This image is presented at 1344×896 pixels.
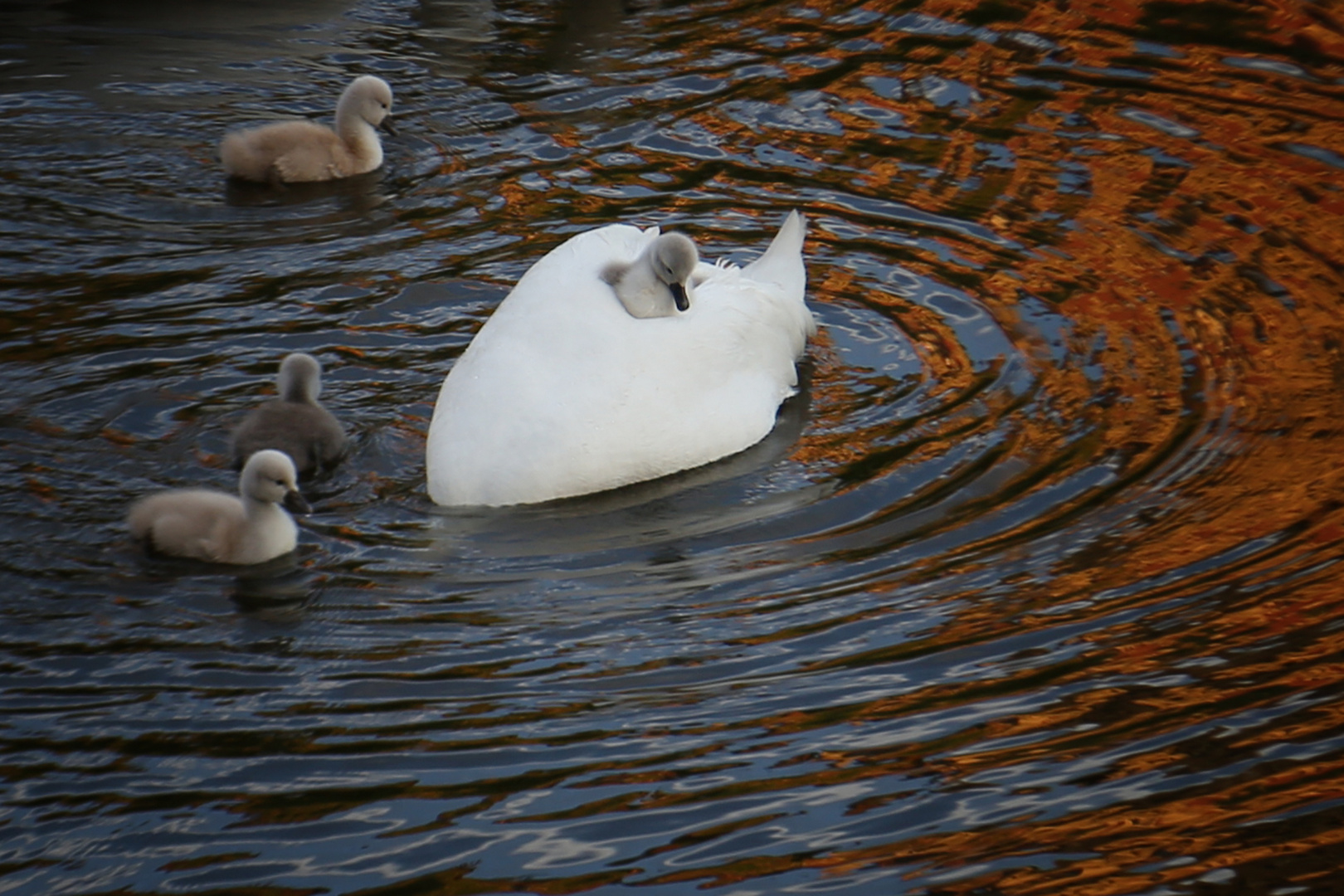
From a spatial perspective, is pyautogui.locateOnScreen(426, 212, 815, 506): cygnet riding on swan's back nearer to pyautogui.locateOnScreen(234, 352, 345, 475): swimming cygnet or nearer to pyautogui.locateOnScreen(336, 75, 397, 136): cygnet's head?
pyautogui.locateOnScreen(234, 352, 345, 475): swimming cygnet

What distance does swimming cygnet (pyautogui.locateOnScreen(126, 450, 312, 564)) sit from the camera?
218 inches

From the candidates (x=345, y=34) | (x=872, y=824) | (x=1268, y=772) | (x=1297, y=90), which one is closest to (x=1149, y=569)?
(x=1268, y=772)

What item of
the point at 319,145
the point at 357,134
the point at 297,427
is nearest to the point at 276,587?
the point at 297,427

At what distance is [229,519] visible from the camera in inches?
220

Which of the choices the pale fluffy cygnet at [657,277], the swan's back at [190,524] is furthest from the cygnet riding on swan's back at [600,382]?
the swan's back at [190,524]

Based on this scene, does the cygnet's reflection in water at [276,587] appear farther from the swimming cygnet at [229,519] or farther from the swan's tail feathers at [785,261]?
the swan's tail feathers at [785,261]

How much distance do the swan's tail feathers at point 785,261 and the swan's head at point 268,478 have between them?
2.26m

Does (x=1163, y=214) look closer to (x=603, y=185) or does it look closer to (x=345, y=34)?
(x=603, y=185)

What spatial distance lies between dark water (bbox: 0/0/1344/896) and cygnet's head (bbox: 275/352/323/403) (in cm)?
25

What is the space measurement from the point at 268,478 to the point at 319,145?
3.71 m

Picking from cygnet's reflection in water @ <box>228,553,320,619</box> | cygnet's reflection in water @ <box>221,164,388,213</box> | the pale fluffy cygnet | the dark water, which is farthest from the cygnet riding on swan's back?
cygnet's reflection in water @ <box>221,164,388,213</box>

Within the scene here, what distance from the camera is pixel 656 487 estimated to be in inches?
240

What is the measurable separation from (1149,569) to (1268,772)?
1123 millimetres

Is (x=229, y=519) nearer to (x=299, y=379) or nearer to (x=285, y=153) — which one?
(x=299, y=379)
